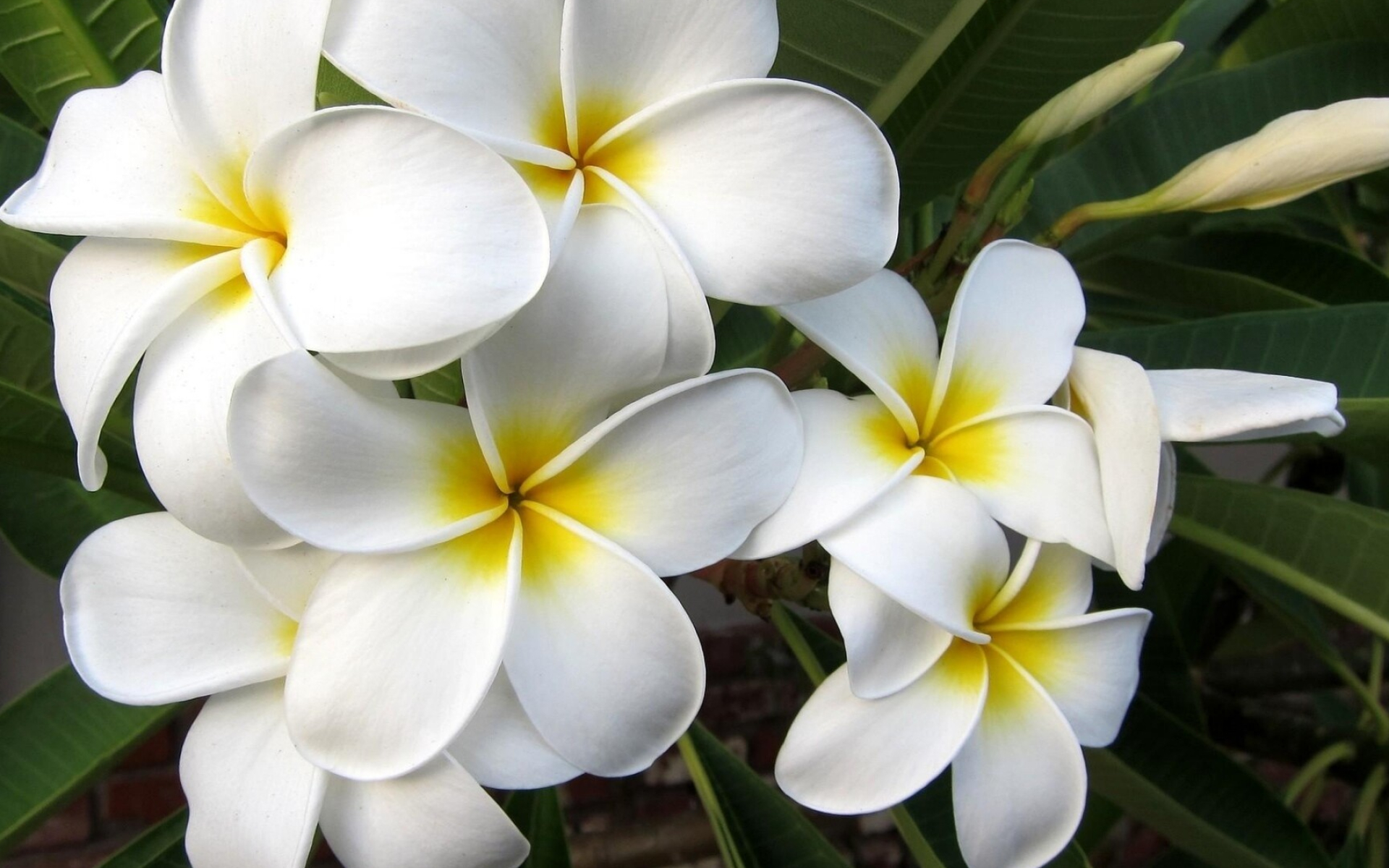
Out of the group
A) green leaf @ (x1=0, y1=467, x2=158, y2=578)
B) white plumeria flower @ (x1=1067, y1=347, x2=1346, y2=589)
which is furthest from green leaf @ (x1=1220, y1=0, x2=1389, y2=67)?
green leaf @ (x1=0, y1=467, x2=158, y2=578)

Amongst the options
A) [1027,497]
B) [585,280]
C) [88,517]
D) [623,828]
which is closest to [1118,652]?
[1027,497]

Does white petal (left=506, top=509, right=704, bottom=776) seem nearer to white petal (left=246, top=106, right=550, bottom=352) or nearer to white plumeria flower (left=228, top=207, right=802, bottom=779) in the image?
white plumeria flower (left=228, top=207, right=802, bottom=779)

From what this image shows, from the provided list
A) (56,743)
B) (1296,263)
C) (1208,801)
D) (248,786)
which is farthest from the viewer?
(1296,263)

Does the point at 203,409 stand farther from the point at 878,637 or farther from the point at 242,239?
the point at 878,637

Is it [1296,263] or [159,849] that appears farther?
[1296,263]

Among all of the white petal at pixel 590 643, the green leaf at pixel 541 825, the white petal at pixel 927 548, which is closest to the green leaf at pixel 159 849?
the green leaf at pixel 541 825

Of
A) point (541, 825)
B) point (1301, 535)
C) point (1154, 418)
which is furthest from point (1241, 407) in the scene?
point (541, 825)
